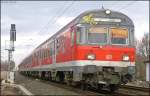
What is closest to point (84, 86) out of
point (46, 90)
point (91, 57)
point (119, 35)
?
point (46, 90)

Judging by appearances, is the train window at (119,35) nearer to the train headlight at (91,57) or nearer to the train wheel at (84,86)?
the train headlight at (91,57)

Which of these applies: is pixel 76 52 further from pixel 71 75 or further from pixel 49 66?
pixel 49 66

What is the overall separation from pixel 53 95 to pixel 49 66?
11.3 m

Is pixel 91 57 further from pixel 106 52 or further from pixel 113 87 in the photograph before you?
pixel 113 87

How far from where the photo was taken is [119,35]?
18125 mm

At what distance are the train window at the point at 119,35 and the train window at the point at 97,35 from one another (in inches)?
15.6

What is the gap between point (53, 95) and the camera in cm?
1571

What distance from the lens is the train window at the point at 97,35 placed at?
17.7 meters

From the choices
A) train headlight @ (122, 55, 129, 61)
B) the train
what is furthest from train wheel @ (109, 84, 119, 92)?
train headlight @ (122, 55, 129, 61)

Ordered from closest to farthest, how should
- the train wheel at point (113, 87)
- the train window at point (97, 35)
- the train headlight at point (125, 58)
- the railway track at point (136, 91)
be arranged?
the train window at point (97, 35), the train headlight at point (125, 58), the railway track at point (136, 91), the train wheel at point (113, 87)

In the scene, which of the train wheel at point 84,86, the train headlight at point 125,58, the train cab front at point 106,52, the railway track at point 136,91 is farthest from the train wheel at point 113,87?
the train headlight at point 125,58

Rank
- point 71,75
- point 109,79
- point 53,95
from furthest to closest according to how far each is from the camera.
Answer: point 71,75, point 109,79, point 53,95

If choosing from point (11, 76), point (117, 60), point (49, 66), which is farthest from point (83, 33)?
point (11, 76)

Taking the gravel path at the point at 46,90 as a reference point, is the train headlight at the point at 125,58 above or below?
above
